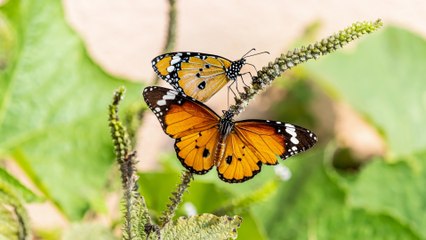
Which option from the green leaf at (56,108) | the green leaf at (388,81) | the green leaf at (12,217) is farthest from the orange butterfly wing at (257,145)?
the green leaf at (388,81)

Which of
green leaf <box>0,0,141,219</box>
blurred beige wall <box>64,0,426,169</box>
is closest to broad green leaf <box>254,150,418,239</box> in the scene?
green leaf <box>0,0,141,219</box>

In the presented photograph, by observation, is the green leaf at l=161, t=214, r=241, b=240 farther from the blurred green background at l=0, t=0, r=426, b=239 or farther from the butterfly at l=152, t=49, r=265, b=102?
the blurred green background at l=0, t=0, r=426, b=239

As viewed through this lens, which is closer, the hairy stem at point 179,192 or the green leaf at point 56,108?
the hairy stem at point 179,192

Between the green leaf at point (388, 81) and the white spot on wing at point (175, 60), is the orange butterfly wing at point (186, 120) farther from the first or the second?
the green leaf at point (388, 81)

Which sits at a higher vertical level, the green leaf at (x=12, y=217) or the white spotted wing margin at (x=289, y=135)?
the green leaf at (x=12, y=217)

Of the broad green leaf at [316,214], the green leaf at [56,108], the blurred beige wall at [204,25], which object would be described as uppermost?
the blurred beige wall at [204,25]

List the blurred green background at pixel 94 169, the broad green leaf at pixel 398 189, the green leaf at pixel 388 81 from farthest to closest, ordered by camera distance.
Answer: the green leaf at pixel 388 81 → the broad green leaf at pixel 398 189 → the blurred green background at pixel 94 169

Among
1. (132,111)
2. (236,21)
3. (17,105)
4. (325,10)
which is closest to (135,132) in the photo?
(132,111)
